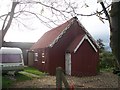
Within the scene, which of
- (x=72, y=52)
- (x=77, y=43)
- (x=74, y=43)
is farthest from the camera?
(x=74, y=43)

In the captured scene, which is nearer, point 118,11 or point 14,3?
point 118,11

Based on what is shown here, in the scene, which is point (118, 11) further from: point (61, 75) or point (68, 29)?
point (68, 29)

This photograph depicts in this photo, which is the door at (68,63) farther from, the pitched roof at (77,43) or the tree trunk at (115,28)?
the tree trunk at (115,28)

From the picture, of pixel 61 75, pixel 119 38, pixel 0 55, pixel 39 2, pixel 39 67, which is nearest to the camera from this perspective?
pixel 119 38

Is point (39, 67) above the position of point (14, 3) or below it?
below

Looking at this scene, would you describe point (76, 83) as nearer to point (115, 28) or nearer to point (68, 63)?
point (68, 63)

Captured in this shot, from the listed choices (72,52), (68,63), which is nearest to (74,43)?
(72,52)

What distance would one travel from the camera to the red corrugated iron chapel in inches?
1022

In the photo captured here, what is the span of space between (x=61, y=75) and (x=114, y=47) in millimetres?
3622

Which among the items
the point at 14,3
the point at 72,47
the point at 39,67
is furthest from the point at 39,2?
the point at 39,67

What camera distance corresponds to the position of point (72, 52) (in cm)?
2592

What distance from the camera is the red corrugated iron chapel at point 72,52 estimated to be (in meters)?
26.0

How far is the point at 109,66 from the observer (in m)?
33.3

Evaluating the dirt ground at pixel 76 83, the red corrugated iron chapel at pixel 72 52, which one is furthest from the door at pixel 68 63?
the dirt ground at pixel 76 83
